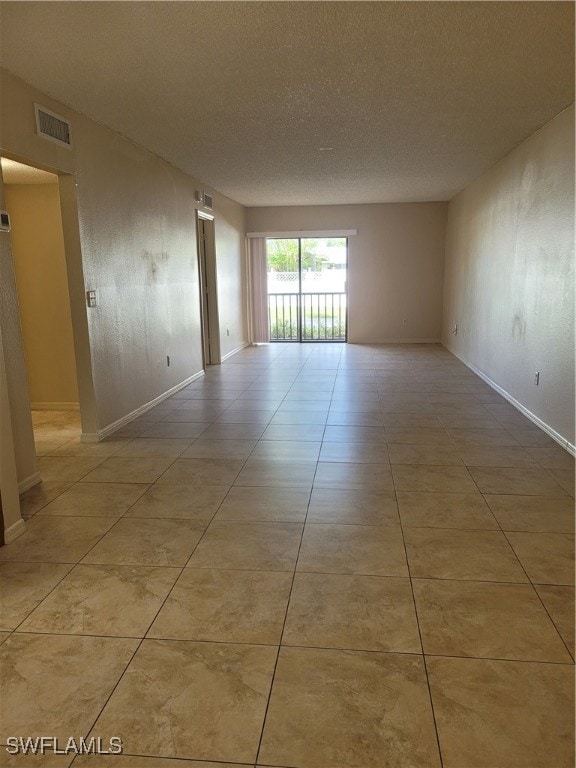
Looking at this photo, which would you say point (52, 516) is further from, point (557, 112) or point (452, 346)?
point (452, 346)

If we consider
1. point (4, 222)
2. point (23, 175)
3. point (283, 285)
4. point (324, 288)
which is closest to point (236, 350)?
point (283, 285)

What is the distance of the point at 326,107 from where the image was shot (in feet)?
11.6

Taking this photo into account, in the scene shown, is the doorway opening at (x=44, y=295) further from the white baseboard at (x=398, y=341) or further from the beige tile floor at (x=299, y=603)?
the white baseboard at (x=398, y=341)

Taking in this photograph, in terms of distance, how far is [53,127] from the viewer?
10.8 ft

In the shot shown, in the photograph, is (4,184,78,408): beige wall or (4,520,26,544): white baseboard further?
(4,184,78,408): beige wall

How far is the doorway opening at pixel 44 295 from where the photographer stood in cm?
474

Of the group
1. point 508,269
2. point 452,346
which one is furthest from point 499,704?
point 452,346

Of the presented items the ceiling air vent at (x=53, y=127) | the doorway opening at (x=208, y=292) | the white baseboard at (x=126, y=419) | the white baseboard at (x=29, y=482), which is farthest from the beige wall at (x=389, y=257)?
the white baseboard at (x=29, y=482)

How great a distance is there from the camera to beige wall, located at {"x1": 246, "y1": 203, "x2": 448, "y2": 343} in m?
8.53

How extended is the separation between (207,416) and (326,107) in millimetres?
2624

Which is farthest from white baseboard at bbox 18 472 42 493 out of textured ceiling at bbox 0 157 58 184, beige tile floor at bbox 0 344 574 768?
textured ceiling at bbox 0 157 58 184

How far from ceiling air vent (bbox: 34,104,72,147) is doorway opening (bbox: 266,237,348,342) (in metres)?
5.70

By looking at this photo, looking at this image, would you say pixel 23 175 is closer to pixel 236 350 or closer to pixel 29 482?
pixel 29 482

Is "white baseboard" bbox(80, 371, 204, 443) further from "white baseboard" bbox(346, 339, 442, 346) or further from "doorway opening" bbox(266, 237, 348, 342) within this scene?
"white baseboard" bbox(346, 339, 442, 346)
